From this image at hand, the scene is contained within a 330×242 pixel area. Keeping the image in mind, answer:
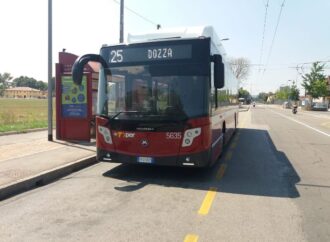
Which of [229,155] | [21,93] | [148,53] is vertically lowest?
[229,155]

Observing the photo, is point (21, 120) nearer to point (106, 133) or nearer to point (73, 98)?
point (73, 98)

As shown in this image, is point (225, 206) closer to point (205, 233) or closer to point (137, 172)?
point (205, 233)

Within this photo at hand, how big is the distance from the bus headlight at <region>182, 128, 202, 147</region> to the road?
0.87m

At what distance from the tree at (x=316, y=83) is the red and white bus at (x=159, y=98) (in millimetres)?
75733

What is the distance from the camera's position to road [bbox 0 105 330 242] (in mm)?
4773

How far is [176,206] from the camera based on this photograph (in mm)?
5930

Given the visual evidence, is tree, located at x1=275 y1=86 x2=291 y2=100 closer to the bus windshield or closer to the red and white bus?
the red and white bus

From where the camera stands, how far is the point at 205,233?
4.75 meters

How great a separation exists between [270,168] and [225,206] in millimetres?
3695

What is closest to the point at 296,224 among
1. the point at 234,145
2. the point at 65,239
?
the point at 65,239

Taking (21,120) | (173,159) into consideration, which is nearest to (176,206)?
(173,159)

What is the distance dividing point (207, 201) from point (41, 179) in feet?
11.6

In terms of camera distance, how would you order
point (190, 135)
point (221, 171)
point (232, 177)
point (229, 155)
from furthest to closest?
point (229, 155) < point (221, 171) < point (232, 177) < point (190, 135)

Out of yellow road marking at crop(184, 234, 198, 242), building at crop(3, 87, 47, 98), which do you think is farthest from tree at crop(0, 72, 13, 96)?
yellow road marking at crop(184, 234, 198, 242)
